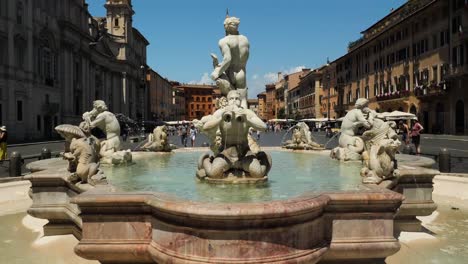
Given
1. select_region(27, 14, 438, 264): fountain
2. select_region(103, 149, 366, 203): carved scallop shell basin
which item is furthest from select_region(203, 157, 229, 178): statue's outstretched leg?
select_region(103, 149, 366, 203): carved scallop shell basin

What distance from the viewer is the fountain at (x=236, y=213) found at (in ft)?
14.0

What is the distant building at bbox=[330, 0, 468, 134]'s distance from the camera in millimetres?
36625

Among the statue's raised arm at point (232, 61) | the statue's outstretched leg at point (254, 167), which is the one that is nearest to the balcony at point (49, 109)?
the statue's raised arm at point (232, 61)

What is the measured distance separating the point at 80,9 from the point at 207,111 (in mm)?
112382

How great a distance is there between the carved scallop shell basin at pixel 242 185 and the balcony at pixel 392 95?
39.6 metres

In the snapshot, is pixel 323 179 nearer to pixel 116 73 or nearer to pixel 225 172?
pixel 225 172

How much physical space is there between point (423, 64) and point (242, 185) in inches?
1638

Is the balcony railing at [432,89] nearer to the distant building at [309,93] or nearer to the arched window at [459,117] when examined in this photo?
the arched window at [459,117]

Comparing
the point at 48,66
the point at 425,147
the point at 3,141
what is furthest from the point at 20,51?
the point at 425,147

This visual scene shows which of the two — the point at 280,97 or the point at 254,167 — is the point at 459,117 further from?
the point at 280,97

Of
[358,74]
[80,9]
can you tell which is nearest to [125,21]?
[80,9]

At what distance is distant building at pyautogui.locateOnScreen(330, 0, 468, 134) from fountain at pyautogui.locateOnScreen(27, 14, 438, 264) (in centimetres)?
3359

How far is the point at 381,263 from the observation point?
5410mm

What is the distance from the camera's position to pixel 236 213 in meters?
4.12
